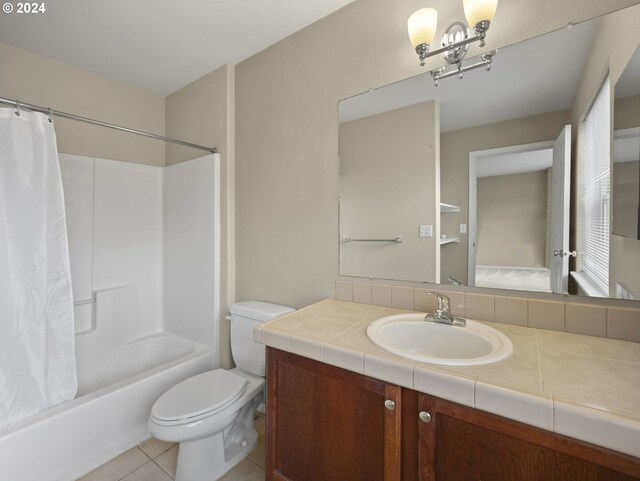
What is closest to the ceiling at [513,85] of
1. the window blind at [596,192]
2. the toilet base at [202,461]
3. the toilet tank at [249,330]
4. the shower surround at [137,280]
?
the window blind at [596,192]

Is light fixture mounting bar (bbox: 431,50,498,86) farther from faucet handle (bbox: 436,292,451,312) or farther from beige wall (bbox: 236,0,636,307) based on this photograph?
faucet handle (bbox: 436,292,451,312)

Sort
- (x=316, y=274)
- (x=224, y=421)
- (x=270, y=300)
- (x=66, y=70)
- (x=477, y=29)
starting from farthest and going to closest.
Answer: (x=66, y=70) → (x=270, y=300) → (x=316, y=274) → (x=224, y=421) → (x=477, y=29)

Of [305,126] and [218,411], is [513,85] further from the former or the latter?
[218,411]

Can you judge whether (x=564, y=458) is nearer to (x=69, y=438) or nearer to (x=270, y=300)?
(x=270, y=300)

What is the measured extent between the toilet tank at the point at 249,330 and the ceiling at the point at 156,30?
166 centimetres

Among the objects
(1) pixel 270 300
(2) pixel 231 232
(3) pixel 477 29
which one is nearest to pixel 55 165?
(2) pixel 231 232

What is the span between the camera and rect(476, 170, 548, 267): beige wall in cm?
116

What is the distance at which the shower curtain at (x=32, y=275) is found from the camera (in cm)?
137

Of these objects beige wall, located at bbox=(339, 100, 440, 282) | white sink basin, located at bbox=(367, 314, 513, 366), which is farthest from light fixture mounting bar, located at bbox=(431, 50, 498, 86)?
white sink basin, located at bbox=(367, 314, 513, 366)

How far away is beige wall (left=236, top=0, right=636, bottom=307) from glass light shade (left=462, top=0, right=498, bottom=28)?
9 centimetres

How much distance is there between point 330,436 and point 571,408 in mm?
703

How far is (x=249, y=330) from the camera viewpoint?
5.98ft

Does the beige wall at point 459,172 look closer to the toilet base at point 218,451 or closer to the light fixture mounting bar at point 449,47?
the light fixture mounting bar at point 449,47

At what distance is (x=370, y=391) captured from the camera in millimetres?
917
